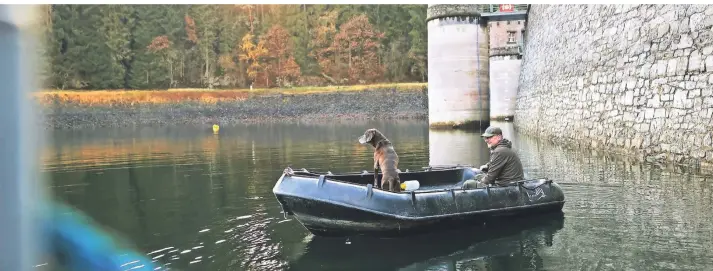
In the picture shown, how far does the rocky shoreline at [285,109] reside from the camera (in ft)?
197

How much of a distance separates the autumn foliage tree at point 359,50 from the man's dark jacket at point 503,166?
203 ft

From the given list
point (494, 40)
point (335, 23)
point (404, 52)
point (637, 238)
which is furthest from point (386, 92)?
point (637, 238)

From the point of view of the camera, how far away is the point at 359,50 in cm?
7069

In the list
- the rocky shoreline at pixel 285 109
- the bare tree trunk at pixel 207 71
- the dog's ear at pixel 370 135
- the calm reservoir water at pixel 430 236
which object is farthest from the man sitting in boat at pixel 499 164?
the bare tree trunk at pixel 207 71

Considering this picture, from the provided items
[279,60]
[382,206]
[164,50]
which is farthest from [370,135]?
[164,50]

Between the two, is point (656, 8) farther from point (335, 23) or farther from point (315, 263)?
point (335, 23)

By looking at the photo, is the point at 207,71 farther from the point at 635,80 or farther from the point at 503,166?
the point at 503,166

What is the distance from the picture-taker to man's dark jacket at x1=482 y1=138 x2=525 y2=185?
8656 millimetres

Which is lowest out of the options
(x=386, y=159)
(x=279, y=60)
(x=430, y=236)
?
(x=430, y=236)

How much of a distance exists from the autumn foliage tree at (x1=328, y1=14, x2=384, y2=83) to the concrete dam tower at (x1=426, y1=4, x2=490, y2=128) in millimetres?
33587

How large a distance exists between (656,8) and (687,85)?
2.44 m

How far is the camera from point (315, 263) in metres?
6.88

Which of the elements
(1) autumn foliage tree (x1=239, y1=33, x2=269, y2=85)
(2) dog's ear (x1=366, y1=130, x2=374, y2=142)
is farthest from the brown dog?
(1) autumn foliage tree (x1=239, y1=33, x2=269, y2=85)

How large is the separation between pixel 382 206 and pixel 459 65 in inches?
1183
